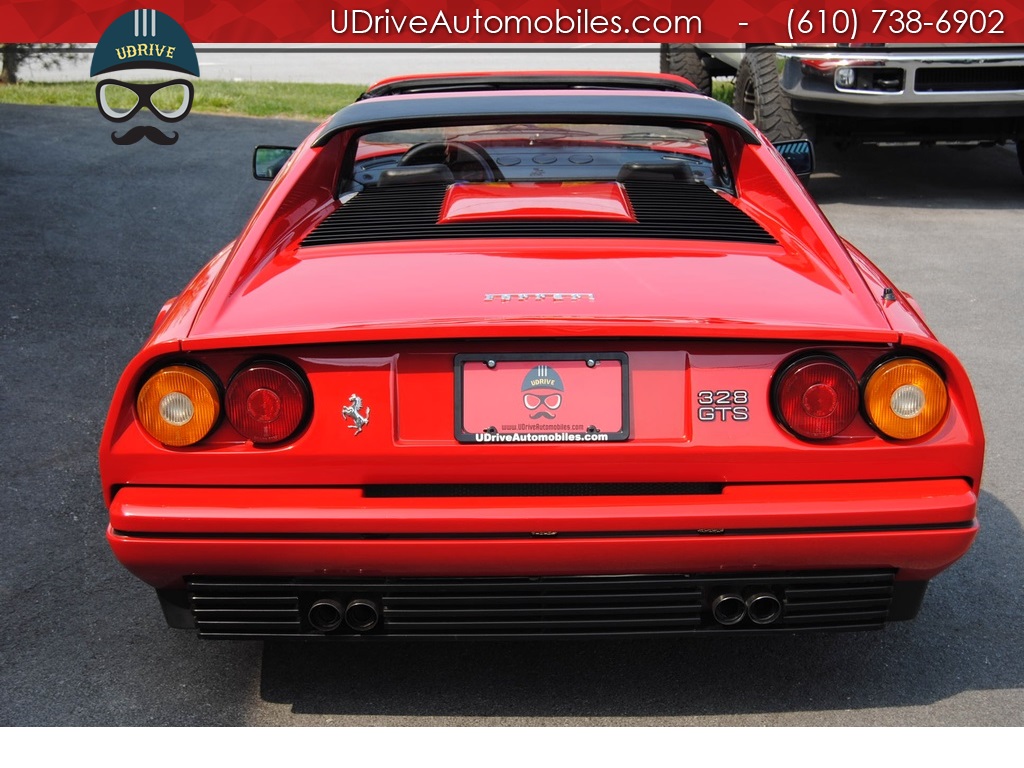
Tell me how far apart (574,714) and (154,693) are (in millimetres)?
994

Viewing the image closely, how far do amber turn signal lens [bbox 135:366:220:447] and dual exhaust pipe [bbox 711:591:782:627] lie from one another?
1.11 m

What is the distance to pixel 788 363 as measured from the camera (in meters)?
2.68

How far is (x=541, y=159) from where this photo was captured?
14.1ft

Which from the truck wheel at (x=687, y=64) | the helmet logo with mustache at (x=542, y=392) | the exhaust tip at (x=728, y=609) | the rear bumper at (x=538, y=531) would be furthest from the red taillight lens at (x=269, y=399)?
the truck wheel at (x=687, y=64)

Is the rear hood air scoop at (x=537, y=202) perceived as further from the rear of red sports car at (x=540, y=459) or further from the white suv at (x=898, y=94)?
the white suv at (x=898, y=94)

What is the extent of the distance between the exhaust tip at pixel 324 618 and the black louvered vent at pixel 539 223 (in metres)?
0.96

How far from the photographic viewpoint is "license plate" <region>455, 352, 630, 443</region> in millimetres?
2648

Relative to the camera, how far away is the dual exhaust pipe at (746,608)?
2.75 meters
